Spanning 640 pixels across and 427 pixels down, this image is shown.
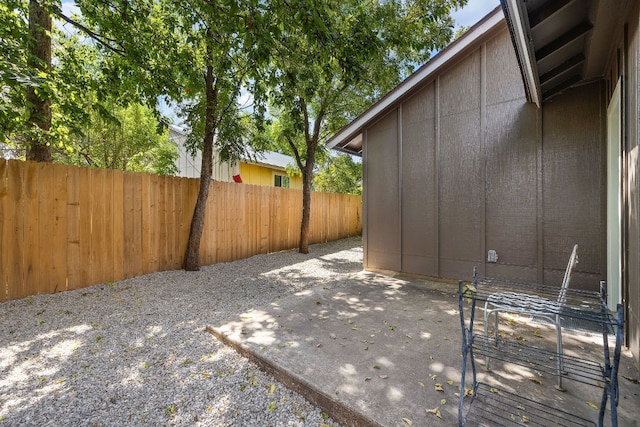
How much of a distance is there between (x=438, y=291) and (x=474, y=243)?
38.9 inches

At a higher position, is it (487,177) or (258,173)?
(258,173)

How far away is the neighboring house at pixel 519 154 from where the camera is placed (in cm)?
256

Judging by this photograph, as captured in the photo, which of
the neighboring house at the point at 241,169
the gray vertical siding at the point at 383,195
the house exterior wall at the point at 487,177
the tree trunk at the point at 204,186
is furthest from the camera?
the neighboring house at the point at 241,169

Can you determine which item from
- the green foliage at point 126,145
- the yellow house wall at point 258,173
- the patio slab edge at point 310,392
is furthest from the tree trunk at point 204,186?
the yellow house wall at point 258,173

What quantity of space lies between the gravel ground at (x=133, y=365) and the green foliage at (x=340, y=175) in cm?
1113

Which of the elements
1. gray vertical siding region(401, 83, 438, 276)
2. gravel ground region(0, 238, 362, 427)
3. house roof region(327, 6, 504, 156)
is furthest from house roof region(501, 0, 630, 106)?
gravel ground region(0, 238, 362, 427)

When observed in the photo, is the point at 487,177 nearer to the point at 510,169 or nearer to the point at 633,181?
the point at 510,169

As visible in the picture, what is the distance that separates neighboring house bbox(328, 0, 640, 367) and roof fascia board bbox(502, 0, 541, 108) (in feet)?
0.05

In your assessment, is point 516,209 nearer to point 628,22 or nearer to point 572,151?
point 572,151

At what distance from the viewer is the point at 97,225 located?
4547 mm

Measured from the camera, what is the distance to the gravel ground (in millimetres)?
1970

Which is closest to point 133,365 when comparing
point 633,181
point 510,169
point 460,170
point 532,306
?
point 532,306

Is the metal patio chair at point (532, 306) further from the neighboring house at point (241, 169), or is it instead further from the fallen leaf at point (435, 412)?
the neighboring house at point (241, 169)

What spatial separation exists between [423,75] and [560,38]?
224 cm
